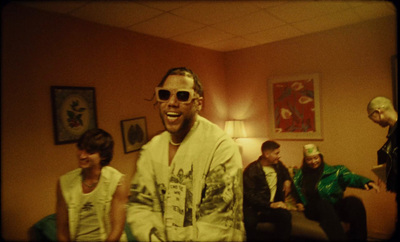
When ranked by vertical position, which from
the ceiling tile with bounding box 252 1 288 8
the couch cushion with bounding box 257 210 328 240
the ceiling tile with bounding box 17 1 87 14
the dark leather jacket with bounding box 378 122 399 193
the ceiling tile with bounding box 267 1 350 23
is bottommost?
the couch cushion with bounding box 257 210 328 240

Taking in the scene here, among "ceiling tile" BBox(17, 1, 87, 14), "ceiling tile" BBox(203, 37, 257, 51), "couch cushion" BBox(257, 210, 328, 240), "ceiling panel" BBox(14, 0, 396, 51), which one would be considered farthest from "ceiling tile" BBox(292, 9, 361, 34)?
"ceiling tile" BBox(17, 1, 87, 14)

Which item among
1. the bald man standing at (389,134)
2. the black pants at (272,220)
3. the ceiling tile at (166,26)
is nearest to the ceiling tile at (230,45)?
the ceiling tile at (166,26)

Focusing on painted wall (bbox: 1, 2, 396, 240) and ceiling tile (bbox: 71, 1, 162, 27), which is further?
ceiling tile (bbox: 71, 1, 162, 27)

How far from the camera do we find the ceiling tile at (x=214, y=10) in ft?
3.19

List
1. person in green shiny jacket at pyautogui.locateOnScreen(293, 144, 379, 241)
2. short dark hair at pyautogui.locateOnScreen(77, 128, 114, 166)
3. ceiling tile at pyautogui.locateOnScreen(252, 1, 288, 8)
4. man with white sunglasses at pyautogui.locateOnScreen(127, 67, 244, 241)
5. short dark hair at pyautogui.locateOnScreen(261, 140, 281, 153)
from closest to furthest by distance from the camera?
man with white sunglasses at pyautogui.locateOnScreen(127, 67, 244, 241) < short dark hair at pyautogui.locateOnScreen(77, 128, 114, 166) < person in green shiny jacket at pyautogui.locateOnScreen(293, 144, 379, 241) < short dark hair at pyautogui.locateOnScreen(261, 140, 281, 153) < ceiling tile at pyautogui.locateOnScreen(252, 1, 288, 8)

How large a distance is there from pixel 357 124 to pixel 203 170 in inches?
24.9

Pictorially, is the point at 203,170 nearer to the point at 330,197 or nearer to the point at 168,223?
the point at 168,223

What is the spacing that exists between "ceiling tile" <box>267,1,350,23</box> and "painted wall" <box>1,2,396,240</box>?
8cm

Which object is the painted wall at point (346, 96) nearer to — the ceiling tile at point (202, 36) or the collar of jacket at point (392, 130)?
the collar of jacket at point (392, 130)

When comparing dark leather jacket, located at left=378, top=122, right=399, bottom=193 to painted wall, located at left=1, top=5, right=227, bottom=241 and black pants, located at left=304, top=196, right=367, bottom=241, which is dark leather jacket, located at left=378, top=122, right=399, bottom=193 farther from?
painted wall, located at left=1, top=5, right=227, bottom=241

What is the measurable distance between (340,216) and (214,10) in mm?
901

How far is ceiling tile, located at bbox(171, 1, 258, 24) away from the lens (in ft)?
3.19

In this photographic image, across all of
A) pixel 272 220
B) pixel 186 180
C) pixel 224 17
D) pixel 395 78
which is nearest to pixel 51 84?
pixel 186 180

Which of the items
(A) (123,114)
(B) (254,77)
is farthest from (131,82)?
(B) (254,77)
